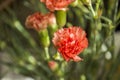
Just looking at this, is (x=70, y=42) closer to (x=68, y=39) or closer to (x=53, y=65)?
(x=68, y=39)

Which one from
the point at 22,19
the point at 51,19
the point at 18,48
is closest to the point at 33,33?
Result: the point at 22,19

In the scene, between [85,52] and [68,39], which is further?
[85,52]

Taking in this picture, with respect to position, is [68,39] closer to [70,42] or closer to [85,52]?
[70,42]

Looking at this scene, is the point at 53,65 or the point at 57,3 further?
the point at 53,65

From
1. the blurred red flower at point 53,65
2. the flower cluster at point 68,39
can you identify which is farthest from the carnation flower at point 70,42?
the blurred red flower at point 53,65

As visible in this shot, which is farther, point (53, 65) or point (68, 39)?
point (53, 65)

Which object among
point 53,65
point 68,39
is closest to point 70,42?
point 68,39

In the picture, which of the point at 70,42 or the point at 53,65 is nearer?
the point at 70,42

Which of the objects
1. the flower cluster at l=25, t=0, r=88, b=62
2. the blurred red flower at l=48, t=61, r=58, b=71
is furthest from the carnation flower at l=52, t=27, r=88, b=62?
the blurred red flower at l=48, t=61, r=58, b=71

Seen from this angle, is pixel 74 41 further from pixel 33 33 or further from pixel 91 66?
pixel 33 33
